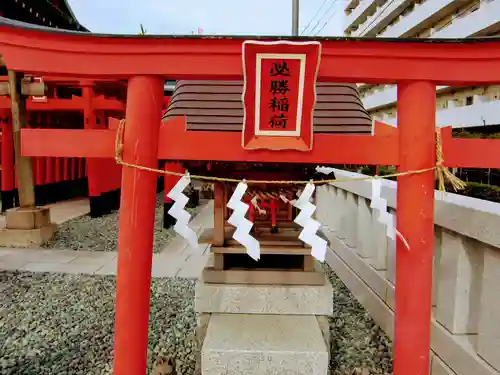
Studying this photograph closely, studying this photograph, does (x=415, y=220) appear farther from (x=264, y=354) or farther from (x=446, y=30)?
(x=446, y=30)

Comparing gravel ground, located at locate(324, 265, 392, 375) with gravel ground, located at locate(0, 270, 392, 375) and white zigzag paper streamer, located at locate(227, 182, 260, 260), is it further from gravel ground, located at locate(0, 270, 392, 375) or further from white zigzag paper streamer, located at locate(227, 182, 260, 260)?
white zigzag paper streamer, located at locate(227, 182, 260, 260)

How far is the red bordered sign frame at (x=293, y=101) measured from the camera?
6.67ft

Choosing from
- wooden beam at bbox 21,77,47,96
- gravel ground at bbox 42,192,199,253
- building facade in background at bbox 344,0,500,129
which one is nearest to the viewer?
wooden beam at bbox 21,77,47,96

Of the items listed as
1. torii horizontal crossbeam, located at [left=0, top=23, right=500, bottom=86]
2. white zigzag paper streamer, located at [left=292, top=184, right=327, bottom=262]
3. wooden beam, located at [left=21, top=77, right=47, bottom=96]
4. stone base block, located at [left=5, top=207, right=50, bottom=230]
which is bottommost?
stone base block, located at [left=5, top=207, right=50, bottom=230]

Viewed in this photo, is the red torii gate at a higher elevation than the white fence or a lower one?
higher

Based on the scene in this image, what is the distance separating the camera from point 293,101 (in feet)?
7.07

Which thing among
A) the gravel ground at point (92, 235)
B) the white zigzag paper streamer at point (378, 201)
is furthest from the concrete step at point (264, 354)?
the gravel ground at point (92, 235)

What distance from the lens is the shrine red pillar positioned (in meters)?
2.15

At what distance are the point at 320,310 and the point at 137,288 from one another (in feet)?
5.07

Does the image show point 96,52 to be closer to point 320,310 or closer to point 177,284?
point 320,310

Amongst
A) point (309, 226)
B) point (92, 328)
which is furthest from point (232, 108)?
point (92, 328)

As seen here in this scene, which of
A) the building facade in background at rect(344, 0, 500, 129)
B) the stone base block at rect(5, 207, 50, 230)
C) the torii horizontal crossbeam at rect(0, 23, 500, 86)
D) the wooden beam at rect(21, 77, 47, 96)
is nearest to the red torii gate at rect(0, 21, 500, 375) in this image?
the torii horizontal crossbeam at rect(0, 23, 500, 86)

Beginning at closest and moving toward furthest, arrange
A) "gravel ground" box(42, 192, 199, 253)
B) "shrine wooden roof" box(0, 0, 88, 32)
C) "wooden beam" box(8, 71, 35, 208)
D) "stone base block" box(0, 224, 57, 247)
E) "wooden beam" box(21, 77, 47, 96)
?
1. "wooden beam" box(21, 77, 47, 96)
2. "wooden beam" box(8, 71, 35, 208)
3. "stone base block" box(0, 224, 57, 247)
4. "gravel ground" box(42, 192, 199, 253)
5. "shrine wooden roof" box(0, 0, 88, 32)

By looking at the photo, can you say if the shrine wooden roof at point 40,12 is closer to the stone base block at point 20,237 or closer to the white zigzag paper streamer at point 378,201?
the stone base block at point 20,237
